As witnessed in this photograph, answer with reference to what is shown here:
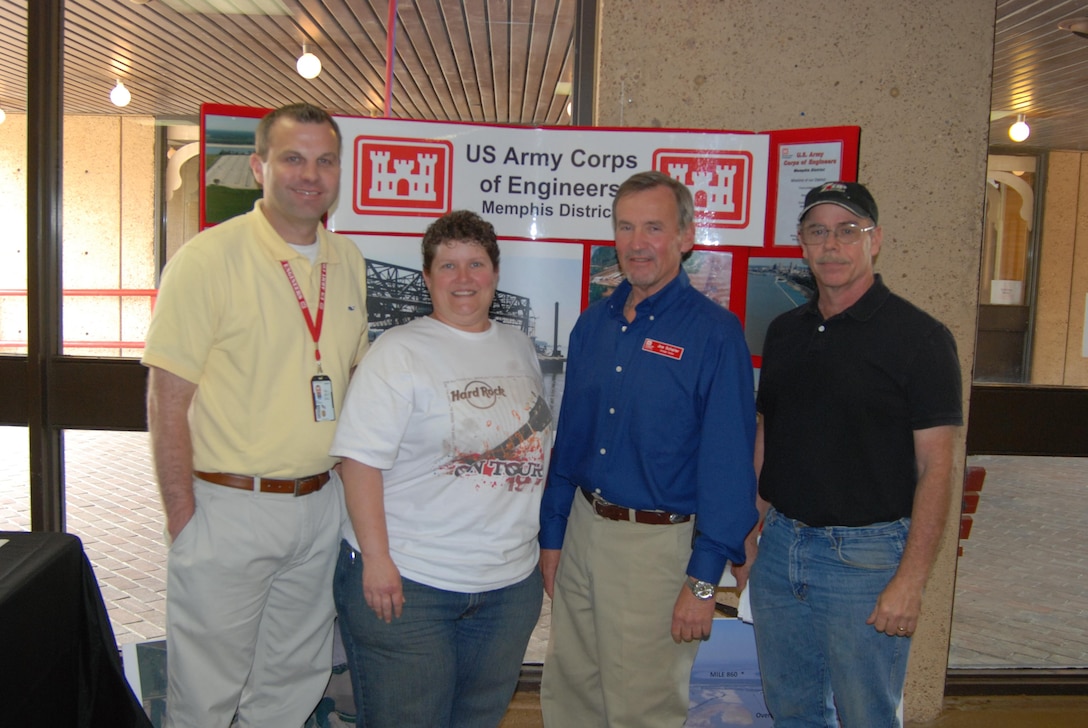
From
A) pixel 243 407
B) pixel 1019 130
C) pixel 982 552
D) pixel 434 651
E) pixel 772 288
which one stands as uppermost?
pixel 1019 130

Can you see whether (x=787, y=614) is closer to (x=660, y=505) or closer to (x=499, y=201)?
(x=660, y=505)

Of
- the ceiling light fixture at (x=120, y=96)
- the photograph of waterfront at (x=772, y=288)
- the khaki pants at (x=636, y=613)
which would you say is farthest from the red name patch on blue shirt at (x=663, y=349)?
the ceiling light fixture at (x=120, y=96)

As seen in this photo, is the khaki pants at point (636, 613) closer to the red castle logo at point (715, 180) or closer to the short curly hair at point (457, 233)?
the short curly hair at point (457, 233)

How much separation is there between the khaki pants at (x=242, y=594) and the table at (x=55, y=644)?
162 mm

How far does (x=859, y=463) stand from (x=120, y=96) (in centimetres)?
388

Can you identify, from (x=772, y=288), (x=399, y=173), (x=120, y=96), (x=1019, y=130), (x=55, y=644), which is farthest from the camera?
(x=1019, y=130)

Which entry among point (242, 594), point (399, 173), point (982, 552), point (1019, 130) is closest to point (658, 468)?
point (242, 594)

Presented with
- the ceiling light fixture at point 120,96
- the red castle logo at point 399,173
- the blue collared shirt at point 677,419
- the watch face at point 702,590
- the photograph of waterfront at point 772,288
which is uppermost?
the ceiling light fixture at point 120,96

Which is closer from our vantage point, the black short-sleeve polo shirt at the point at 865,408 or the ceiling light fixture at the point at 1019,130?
the black short-sleeve polo shirt at the point at 865,408

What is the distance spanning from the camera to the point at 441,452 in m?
1.89

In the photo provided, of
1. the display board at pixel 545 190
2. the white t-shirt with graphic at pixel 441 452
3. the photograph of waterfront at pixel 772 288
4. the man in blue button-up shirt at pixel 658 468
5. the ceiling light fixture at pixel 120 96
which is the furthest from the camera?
the ceiling light fixture at pixel 120 96

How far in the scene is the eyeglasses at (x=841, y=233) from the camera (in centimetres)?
202

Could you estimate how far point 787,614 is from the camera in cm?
213

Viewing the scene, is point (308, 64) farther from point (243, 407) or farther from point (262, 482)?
point (262, 482)
